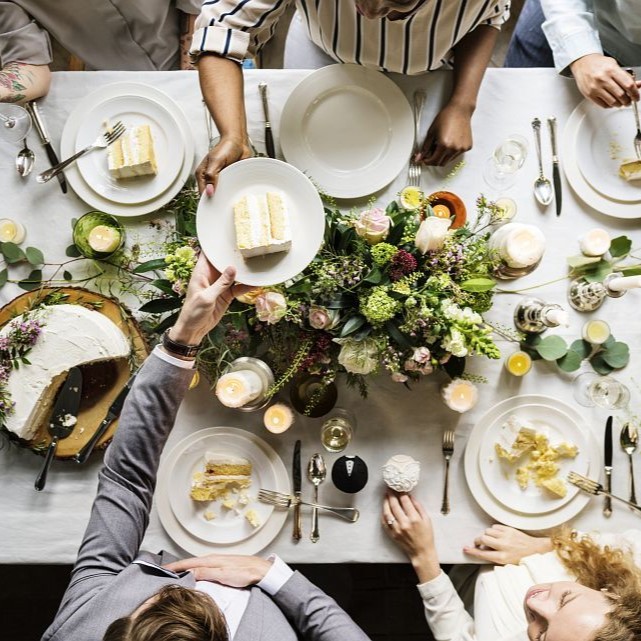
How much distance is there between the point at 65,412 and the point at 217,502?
49cm

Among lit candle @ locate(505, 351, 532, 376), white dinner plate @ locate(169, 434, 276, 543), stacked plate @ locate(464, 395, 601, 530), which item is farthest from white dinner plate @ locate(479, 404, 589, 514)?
white dinner plate @ locate(169, 434, 276, 543)

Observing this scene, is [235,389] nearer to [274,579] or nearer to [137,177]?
[274,579]

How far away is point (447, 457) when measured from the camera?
159 cm

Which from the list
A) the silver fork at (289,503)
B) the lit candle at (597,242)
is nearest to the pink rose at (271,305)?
the silver fork at (289,503)

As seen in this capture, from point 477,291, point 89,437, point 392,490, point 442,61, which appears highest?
point 442,61

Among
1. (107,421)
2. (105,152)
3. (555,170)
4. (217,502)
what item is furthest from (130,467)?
(555,170)

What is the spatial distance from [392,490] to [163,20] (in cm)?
171

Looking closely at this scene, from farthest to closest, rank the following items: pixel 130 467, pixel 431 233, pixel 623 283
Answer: pixel 623 283 < pixel 130 467 < pixel 431 233

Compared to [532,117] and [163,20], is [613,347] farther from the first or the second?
[163,20]

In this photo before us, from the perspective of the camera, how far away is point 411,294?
1.32m

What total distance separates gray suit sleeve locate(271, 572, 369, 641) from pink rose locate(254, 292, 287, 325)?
0.73 metres

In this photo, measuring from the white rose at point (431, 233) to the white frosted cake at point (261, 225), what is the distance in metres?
0.30

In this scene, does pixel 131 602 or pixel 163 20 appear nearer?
pixel 131 602

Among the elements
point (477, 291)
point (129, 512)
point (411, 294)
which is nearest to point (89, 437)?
point (129, 512)
